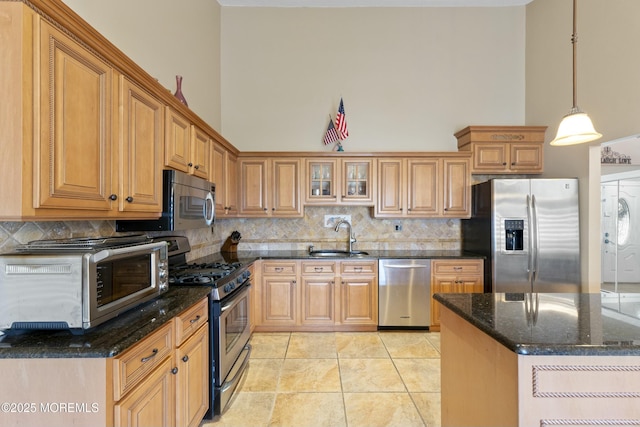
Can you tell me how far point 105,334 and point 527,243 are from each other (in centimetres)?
379

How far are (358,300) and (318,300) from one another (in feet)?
1.54

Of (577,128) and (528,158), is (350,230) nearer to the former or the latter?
(528,158)

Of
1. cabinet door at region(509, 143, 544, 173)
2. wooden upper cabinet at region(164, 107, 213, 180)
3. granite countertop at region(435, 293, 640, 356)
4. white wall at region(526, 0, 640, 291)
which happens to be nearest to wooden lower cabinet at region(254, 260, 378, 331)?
wooden upper cabinet at region(164, 107, 213, 180)

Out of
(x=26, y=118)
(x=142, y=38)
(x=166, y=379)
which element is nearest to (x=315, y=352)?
(x=166, y=379)

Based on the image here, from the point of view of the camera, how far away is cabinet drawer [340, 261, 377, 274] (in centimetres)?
353

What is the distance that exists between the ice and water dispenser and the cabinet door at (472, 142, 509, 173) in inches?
30.1

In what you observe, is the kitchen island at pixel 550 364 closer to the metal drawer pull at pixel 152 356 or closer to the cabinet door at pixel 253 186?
the metal drawer pull at pixel 152 356

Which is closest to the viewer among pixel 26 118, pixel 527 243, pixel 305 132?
pixel 26 118

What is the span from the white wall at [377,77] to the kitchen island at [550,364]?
308cm

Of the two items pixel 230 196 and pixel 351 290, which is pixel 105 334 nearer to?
pixel 230 196

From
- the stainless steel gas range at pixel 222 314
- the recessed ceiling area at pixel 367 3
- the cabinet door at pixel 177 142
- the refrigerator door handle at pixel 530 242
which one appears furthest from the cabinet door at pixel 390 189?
the cabinet door at pixel 177 142

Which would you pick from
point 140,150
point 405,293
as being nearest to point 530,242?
point 405,293

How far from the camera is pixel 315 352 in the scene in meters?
3.04

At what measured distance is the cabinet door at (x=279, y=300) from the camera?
11.6ft
